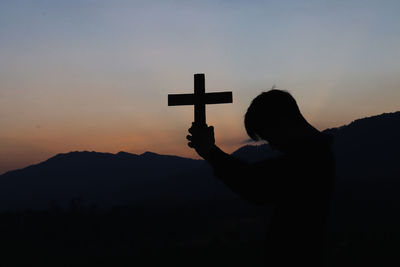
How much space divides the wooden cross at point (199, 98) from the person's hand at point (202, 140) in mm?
907

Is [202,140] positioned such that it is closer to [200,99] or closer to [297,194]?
[297,194]

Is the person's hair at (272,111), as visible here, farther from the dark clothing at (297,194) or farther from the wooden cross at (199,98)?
the wooden cross at (199,98)

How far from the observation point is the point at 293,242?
3.28 meters

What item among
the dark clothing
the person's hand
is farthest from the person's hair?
the person's hand

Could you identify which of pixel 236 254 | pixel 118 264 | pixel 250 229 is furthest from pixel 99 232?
pixel 236 254

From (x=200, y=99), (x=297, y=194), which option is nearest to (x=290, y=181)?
(x=297, y=194)

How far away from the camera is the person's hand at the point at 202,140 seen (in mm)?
4027

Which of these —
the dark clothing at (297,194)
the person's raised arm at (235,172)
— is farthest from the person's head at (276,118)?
the person's raised arm at (235,172)

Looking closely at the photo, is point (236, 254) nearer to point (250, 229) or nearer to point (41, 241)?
point (41, 241)

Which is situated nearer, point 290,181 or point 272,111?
point 290,181

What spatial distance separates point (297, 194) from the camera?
10.6ft

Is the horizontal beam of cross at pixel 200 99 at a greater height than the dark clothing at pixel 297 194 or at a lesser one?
greater

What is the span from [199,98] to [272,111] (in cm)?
211

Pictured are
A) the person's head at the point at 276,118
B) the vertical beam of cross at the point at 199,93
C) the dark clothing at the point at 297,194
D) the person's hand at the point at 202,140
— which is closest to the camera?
the dark clothing at the point at 297,194
